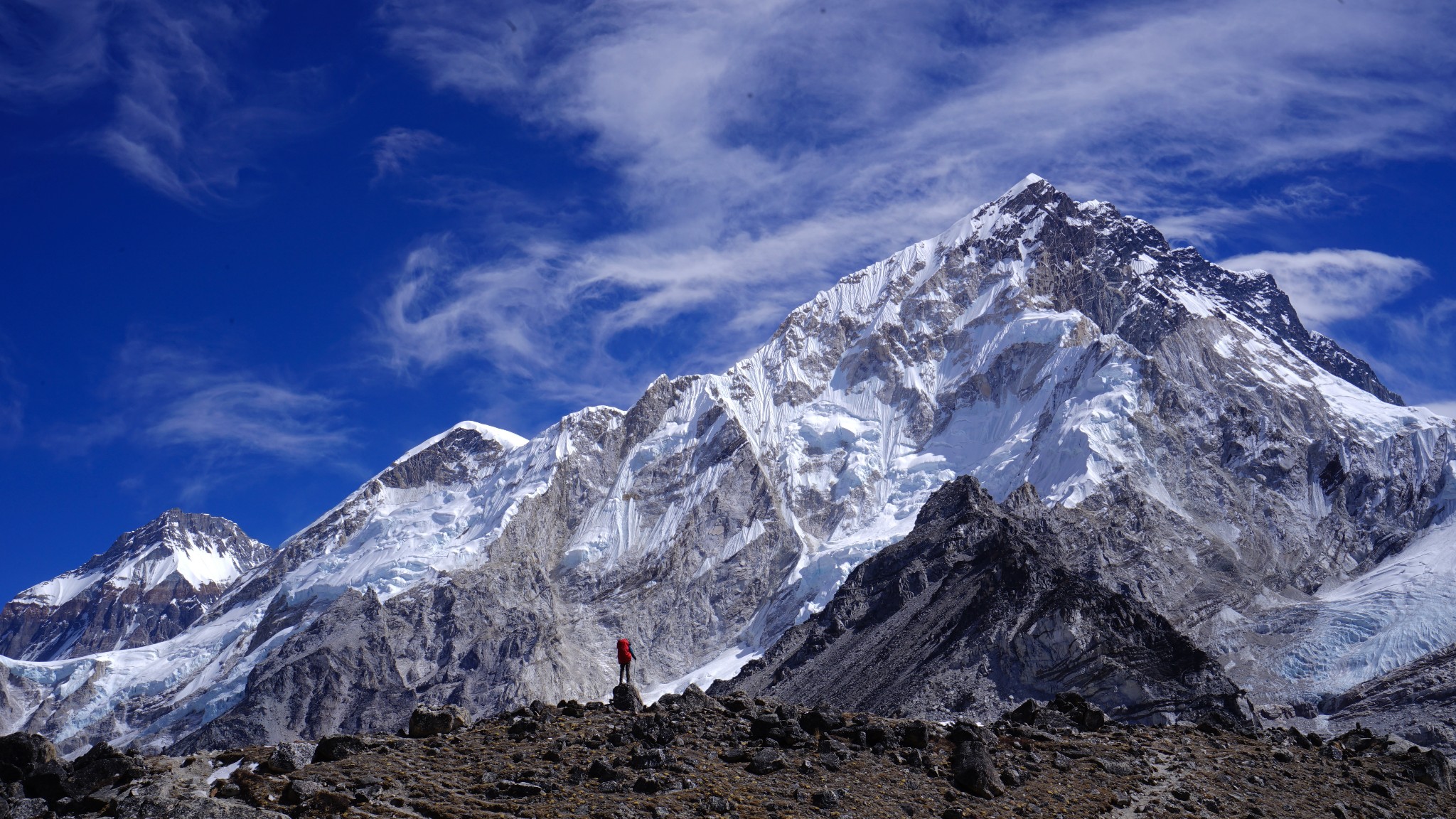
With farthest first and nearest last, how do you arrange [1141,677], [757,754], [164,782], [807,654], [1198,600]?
[1198,600]
[807,654]
[1141,677]
[757,754]
[164,782]

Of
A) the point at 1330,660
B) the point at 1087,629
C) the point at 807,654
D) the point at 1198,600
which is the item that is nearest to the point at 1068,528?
the point at 1198,600

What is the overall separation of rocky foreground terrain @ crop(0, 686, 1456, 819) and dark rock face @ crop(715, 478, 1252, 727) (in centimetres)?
5966

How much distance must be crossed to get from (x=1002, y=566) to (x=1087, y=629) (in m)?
18.9

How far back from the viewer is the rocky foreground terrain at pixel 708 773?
81.0 feet

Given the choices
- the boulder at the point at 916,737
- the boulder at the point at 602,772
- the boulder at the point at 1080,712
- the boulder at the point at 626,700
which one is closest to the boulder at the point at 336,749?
the boulder at the point at 602,772

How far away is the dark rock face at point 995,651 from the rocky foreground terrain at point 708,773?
59.7 m

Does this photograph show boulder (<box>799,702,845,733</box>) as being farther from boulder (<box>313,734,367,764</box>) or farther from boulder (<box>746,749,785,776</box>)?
boulder (<box>313,734,367,764</box>)

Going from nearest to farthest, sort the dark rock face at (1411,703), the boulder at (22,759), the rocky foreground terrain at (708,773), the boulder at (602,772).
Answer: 1. the rocky foreground terrain at (708,773)
2. the boulder at (22,759)
3. the boulder at (602,772)
4. the dark rock face at (1411,703)

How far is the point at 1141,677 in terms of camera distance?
106 meters

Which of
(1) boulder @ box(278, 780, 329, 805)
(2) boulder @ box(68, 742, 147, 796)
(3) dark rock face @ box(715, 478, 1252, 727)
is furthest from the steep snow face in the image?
(2) boulder @ box(68, 742, 147, 796)

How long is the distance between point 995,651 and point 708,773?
91.4m

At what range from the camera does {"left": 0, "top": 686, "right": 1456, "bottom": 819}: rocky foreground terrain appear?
2469 centimetres

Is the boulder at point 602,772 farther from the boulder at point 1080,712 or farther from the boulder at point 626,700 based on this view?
the boulder at point 1080,712

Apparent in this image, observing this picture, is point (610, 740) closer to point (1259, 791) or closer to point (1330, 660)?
point (1259, 791)
